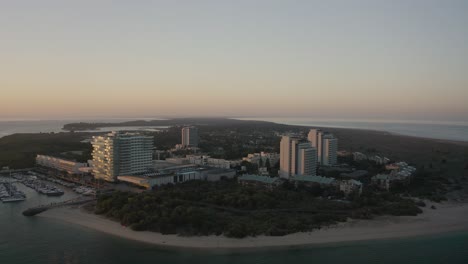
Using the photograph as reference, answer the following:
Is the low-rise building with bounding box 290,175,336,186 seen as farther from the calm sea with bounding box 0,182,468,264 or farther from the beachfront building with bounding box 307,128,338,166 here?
the beachfront building with bounding box 307,128,338,166

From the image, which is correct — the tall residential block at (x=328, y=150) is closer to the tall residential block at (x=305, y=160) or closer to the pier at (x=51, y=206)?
the tall residential block at (x=305, y=160)

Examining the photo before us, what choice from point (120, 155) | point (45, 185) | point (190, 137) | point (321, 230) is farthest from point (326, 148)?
point (45, 185)

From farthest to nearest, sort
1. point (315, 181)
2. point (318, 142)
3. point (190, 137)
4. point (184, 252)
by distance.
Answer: point (190, 137) < point (318, 142) < point (315, 181) < point (184, 252)

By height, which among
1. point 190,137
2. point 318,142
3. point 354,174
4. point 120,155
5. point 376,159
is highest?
point 318,142

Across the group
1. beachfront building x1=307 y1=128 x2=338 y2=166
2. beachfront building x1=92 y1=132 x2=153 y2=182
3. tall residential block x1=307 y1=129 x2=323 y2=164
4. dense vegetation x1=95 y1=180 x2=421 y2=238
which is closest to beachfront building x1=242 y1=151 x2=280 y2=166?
beachfront building x1=307 y1=128 x2=338 y2=166

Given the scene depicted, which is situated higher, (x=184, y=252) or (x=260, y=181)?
(x=260, y=181)

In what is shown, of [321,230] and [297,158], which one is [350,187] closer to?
[297,158]
